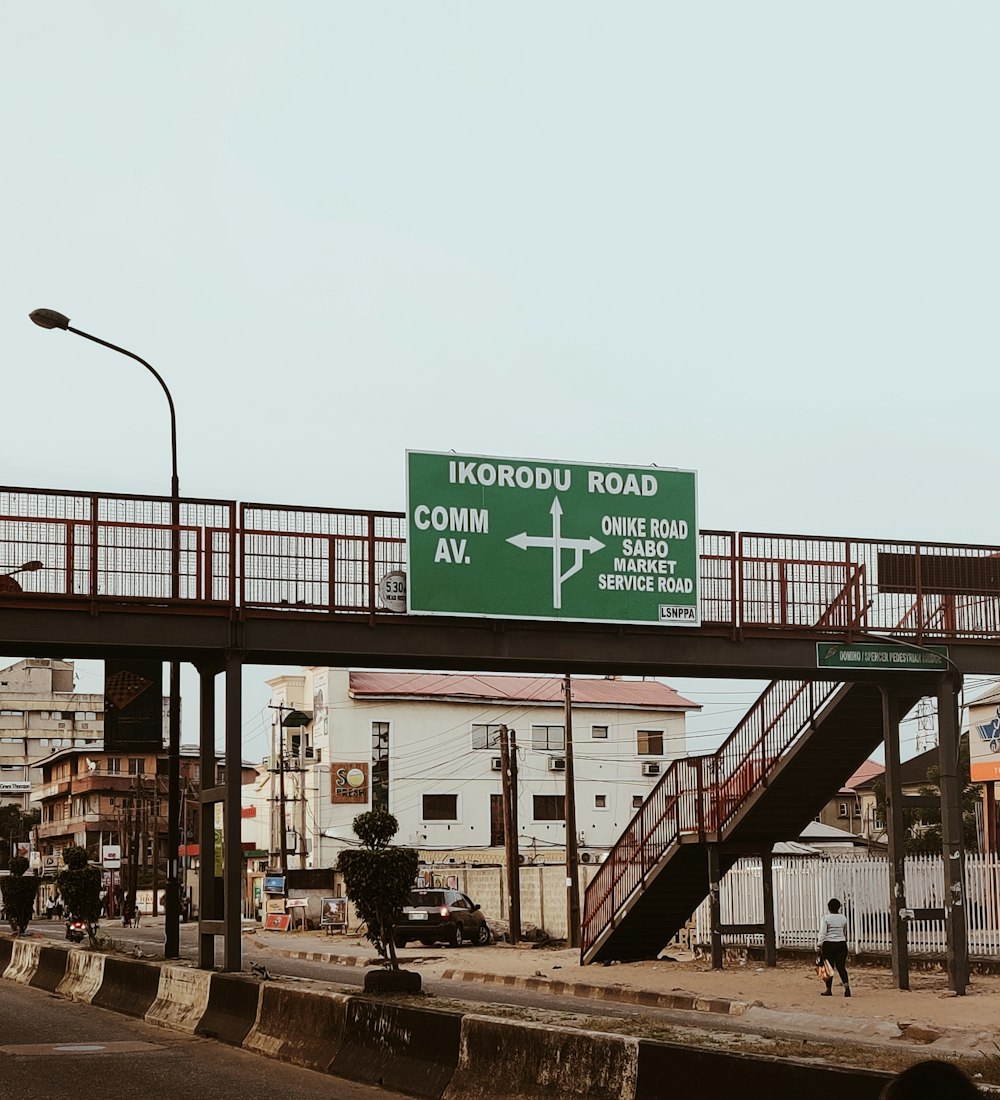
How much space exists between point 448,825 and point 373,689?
8649 millimetres

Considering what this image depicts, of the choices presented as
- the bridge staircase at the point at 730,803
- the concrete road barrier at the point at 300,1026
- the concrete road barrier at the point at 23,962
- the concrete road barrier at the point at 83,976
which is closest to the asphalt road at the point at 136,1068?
the concrete road barrier at the point at 300,1026

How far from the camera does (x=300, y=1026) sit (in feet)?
44.9

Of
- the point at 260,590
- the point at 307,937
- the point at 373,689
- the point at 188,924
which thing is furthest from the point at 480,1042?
the point at 373,689

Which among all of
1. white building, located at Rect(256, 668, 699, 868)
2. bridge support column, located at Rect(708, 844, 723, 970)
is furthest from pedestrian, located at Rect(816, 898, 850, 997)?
white building, located at Rect(256, 668, 699, 868)

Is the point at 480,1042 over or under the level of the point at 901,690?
under

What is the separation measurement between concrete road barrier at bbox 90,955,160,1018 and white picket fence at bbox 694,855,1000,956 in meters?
14.5

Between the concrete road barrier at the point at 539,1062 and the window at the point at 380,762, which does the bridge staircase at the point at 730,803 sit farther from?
the window at the point at 380,762

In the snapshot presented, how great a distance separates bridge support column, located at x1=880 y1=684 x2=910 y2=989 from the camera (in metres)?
23.7

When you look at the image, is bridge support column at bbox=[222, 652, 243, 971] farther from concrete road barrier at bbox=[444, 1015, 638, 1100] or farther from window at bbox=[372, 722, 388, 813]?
window at bbox=[372, 722, 388, 813]

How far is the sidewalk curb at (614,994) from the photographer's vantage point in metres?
23.5

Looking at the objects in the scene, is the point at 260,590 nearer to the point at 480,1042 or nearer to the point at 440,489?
the point at 440,489

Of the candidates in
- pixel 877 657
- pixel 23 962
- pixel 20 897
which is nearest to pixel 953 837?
pixel 877 657

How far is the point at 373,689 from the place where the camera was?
85750mm

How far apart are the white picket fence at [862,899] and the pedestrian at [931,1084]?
2293 cm
